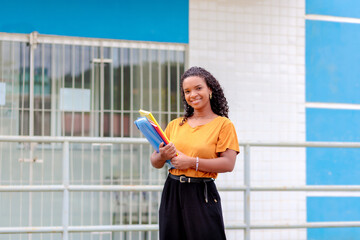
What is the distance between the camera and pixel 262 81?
21.0 feet

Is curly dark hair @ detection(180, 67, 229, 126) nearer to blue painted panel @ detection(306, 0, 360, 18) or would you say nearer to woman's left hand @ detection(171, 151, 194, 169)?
woman's left hand @ detection(171, 151, 194, 169)

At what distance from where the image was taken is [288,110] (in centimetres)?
647

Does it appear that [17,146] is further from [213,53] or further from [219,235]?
[219,235]

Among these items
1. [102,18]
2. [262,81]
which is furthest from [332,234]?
[102,18]

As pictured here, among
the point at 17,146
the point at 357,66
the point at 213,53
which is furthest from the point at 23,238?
the point at 357,66

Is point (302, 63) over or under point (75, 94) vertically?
over

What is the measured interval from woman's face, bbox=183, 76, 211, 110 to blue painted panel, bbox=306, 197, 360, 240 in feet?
12.5

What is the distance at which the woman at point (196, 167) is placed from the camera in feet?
9.93

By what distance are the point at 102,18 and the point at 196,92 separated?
3.14 metres

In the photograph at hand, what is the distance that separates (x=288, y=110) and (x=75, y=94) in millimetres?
2391

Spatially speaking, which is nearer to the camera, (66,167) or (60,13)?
(66,167)

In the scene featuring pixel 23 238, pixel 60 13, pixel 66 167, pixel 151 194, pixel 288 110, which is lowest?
pixel 23 238

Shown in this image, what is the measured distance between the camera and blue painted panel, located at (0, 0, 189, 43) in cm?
577

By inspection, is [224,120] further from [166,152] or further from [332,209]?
[332,209]
